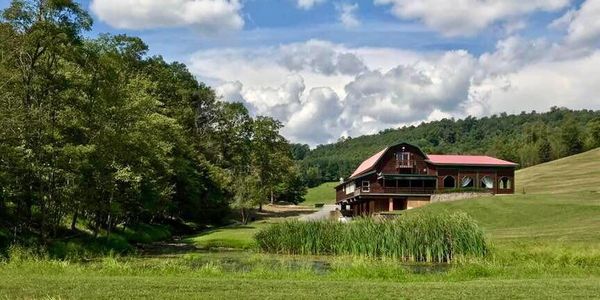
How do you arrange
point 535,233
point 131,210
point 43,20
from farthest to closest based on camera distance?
1. point 131,210
2. point 535,233
3. point 43,20

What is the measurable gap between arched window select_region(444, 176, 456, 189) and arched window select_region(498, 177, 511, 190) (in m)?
5.29

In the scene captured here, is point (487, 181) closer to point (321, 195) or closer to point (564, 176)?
point (564, 176)

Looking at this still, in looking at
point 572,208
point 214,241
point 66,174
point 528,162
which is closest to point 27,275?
point 66,174

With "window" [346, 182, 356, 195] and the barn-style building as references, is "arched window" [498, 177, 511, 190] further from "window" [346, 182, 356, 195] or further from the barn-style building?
"window" [346, 182, 356, 195]

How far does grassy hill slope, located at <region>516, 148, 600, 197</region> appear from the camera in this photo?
8097cm

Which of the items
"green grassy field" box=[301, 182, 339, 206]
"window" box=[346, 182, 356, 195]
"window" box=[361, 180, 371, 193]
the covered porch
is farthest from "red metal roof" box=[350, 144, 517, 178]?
"green grassy field" box=[301, 182, 339, 206]

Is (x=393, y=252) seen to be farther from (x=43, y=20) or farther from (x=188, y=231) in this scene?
(x=188, y=231)

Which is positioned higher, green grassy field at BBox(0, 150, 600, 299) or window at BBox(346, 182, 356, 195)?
window at BBox(346, 182, 356, 195)

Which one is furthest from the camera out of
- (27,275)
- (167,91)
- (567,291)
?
(167,91)

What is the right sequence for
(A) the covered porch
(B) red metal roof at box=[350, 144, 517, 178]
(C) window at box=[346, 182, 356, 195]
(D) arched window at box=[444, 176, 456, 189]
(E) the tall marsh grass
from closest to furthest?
(E) the tall marsh grass → (A) the covered porch → (B) red metal roof at box=[350, 144, 517, 178] → (D) arched window at box=[444, 176, 456, 189] → (C) window at box=[346, 182, 356, 195]

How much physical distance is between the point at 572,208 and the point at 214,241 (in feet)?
87.9

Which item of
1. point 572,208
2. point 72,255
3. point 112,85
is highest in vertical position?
point 112,85

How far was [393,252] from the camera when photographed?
29891 millimetres

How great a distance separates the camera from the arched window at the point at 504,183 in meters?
75.3
